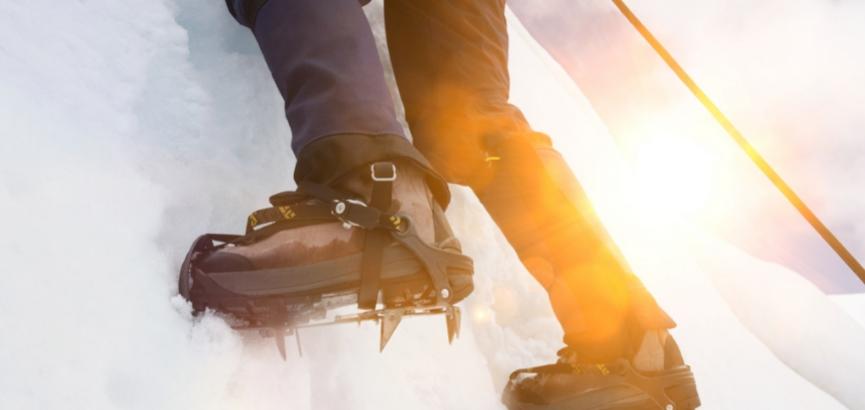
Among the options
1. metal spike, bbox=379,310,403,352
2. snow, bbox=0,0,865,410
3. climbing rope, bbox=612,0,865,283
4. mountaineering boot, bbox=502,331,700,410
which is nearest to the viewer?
snow, bbox=0,0,865,410

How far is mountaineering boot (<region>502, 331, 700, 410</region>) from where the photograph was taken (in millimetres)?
1148

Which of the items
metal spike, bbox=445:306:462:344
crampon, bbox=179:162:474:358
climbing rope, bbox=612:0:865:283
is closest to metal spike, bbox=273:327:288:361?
crampon, bbox=179:162:474:358

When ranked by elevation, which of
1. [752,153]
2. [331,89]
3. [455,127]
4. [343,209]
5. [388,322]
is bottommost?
[388,322]

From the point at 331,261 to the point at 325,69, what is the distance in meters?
0.33

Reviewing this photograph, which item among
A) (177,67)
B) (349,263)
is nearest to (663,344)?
(349,263)

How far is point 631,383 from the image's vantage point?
1.15 metres

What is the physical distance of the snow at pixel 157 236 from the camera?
82 centimetres

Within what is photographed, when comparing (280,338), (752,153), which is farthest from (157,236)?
(752,153)

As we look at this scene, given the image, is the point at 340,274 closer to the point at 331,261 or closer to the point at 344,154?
the point at 331,261

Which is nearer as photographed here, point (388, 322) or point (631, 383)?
point (388, 322)

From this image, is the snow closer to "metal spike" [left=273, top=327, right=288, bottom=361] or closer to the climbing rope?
"metal spike" [left=273, top=327, right=288, bottom=361]

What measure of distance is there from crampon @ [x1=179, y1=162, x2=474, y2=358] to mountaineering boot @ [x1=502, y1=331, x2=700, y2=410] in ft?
1.31

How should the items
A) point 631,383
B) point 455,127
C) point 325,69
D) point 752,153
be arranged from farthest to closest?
point 752,153, point 455,127, point 631,383, point 325,69

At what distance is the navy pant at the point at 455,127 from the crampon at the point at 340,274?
0.20 feet
